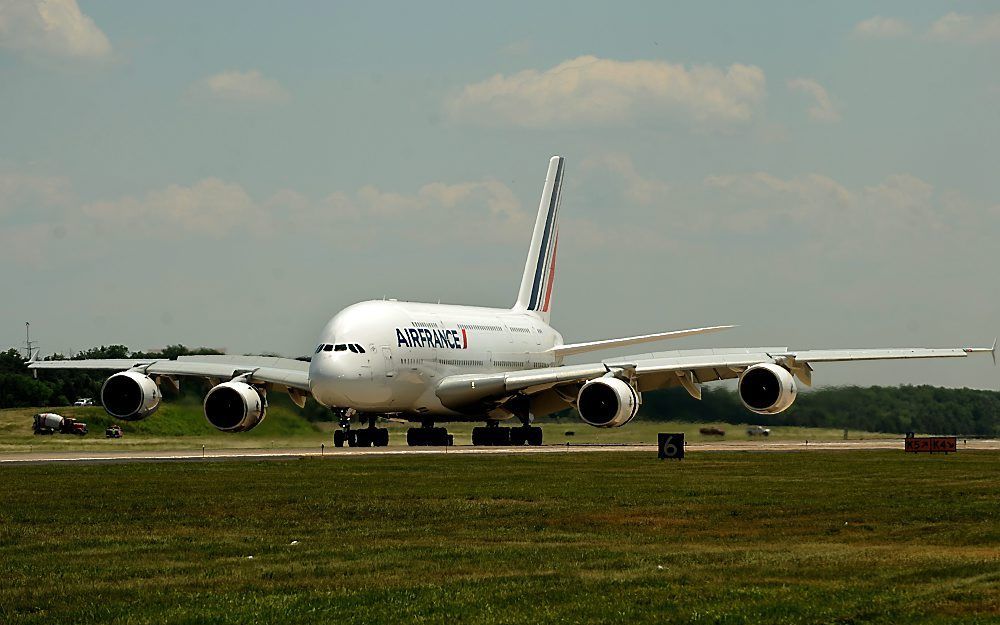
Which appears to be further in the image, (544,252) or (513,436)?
(544,252)

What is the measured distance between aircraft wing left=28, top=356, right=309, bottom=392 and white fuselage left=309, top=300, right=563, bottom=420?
8.29 feet

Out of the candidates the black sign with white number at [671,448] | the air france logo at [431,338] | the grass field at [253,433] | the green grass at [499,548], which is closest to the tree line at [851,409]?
the grass field at [253,433]

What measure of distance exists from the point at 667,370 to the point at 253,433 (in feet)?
47.9

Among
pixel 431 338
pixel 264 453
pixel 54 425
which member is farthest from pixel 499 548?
pixel 54 425

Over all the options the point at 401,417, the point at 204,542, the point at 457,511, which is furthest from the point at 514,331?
the point at 204,542

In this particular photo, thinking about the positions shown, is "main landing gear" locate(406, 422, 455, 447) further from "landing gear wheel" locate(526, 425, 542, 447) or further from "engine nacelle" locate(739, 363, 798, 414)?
"engine nacelle" locate(739, 363, 798, 414)

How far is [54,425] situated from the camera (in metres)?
60.6

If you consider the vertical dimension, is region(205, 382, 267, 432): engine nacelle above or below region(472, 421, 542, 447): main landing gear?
above

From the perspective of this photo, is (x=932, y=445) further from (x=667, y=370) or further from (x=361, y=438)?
(x=361, y=438)

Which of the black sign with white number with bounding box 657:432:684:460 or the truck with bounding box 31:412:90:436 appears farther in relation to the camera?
the truck with bounding box 31:412:90:436

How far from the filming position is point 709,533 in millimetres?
20031

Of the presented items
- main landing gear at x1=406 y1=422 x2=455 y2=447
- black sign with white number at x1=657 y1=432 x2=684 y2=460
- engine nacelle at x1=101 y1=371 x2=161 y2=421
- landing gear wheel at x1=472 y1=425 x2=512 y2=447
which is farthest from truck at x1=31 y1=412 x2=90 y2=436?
black sign with white number at x1=657 y1=432 x2=684 y2=460

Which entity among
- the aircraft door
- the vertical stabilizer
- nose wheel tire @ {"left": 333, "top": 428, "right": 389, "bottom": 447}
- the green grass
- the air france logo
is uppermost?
the vertical stabilizer

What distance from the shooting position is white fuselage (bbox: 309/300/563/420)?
158 ft
